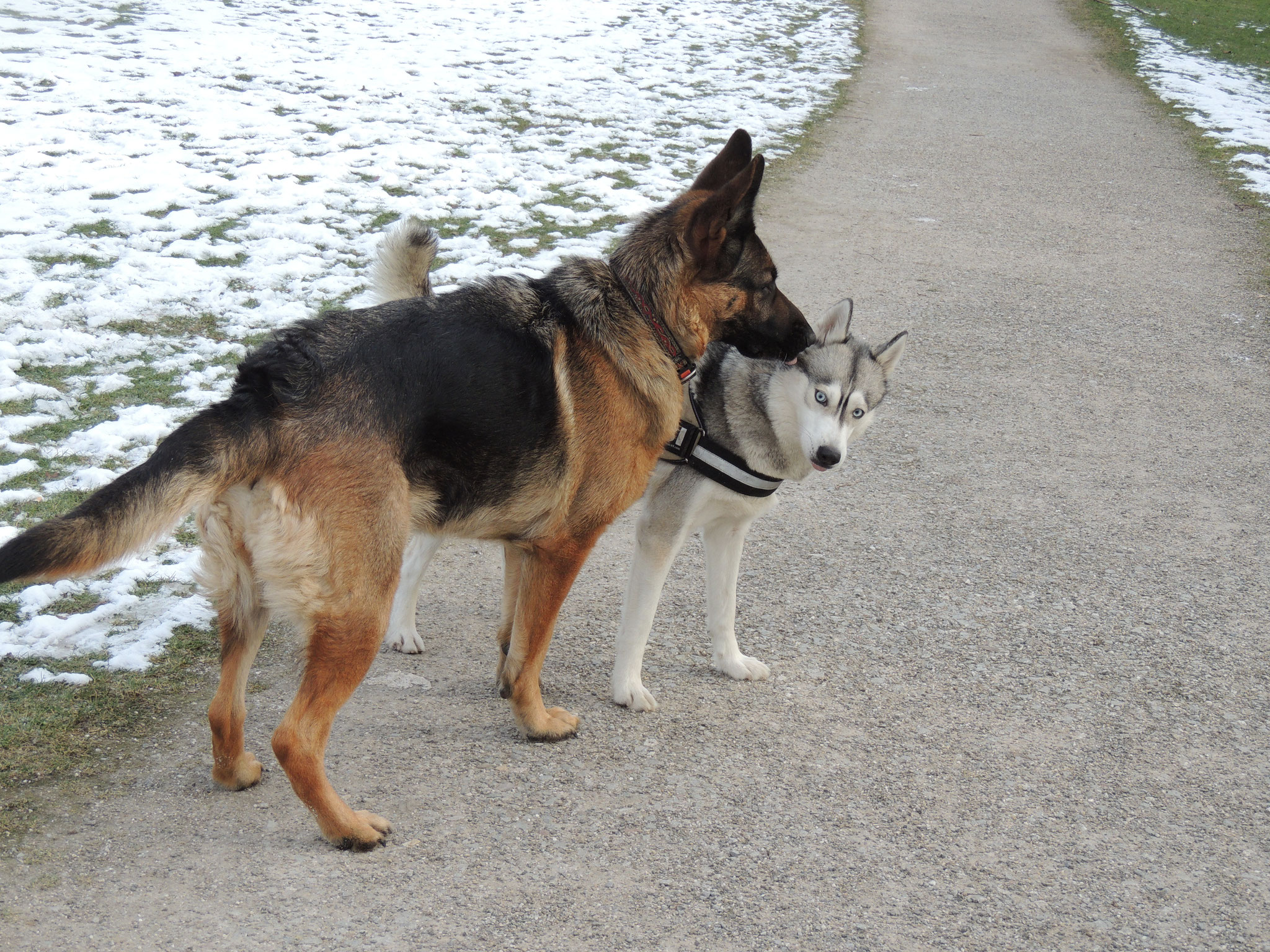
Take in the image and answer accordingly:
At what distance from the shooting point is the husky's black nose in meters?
4.21

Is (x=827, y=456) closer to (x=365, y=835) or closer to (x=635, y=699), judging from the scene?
(x=635, y=699)

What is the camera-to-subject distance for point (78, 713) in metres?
3.65

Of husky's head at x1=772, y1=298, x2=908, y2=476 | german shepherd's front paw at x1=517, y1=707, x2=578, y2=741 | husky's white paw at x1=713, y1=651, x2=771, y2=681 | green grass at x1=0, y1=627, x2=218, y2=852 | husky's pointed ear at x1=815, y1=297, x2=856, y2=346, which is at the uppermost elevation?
husky's pointed ear at x1=815, y1=297, x2=856, y2=346

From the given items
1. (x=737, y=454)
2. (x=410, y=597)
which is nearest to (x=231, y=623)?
(x=410, y=597)

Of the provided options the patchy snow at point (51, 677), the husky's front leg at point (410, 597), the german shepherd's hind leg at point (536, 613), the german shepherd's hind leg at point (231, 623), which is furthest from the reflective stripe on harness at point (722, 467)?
the patchy snow at point (51, 677)

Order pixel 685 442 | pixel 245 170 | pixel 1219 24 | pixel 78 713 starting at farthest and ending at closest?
1. pixel 1219 24
2. pixel 245 170
3. pixel 685 442
4. pixel 78 713

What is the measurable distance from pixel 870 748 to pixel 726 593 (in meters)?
0.87

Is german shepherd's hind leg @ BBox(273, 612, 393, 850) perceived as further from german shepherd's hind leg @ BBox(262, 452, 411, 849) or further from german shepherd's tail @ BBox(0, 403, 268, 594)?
german shepherd's tail @ BBox(0, 403, 268, 594)

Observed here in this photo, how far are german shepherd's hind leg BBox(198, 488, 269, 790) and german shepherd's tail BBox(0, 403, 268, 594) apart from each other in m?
0.11

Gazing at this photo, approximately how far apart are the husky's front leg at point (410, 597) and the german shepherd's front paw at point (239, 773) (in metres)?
1.00

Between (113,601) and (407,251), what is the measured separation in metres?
1.95

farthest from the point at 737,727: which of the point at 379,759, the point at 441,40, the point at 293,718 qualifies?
the point at 441,40

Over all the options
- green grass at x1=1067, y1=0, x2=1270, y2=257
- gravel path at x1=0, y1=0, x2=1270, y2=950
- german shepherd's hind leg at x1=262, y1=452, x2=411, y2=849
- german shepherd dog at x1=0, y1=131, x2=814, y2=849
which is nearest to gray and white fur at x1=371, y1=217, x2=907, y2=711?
gravel path at x1=0, y1=0, x2=1270, y2=950

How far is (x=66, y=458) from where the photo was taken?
523cm
